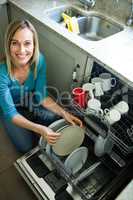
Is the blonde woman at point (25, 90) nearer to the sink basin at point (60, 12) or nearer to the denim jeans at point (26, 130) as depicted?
the denim jeans at point (26, 130)

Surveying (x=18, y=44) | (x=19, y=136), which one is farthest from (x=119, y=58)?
(x=19, y=136)

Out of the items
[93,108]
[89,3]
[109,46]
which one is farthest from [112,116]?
[89,3]

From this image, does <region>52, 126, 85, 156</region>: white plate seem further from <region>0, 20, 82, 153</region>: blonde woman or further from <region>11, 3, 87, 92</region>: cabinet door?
<region>11, 3, 87, 92</region>: cabinet door

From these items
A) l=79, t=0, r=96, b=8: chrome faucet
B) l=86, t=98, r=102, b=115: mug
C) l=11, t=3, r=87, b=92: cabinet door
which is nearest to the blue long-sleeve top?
l=11, t=3, r=87, b=92: cabinet door

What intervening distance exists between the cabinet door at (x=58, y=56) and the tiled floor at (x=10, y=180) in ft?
1.96

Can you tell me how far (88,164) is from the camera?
1.30 m

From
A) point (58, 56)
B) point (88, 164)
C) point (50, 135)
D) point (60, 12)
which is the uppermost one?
point (60, 12)

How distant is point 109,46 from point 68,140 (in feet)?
1.98

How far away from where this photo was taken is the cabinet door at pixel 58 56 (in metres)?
1.37

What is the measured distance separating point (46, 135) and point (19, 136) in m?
0.38

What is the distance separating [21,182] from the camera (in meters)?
1.47

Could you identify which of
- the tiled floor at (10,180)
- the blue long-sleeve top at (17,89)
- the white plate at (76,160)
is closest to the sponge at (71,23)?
the blue long-sleeve top at (17,89)

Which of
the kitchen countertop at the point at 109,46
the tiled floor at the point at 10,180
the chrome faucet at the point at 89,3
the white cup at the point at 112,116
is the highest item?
the chrome faucet at the point at 89,3

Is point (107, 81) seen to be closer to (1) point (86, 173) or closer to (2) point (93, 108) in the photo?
(2) point (93, 108)
